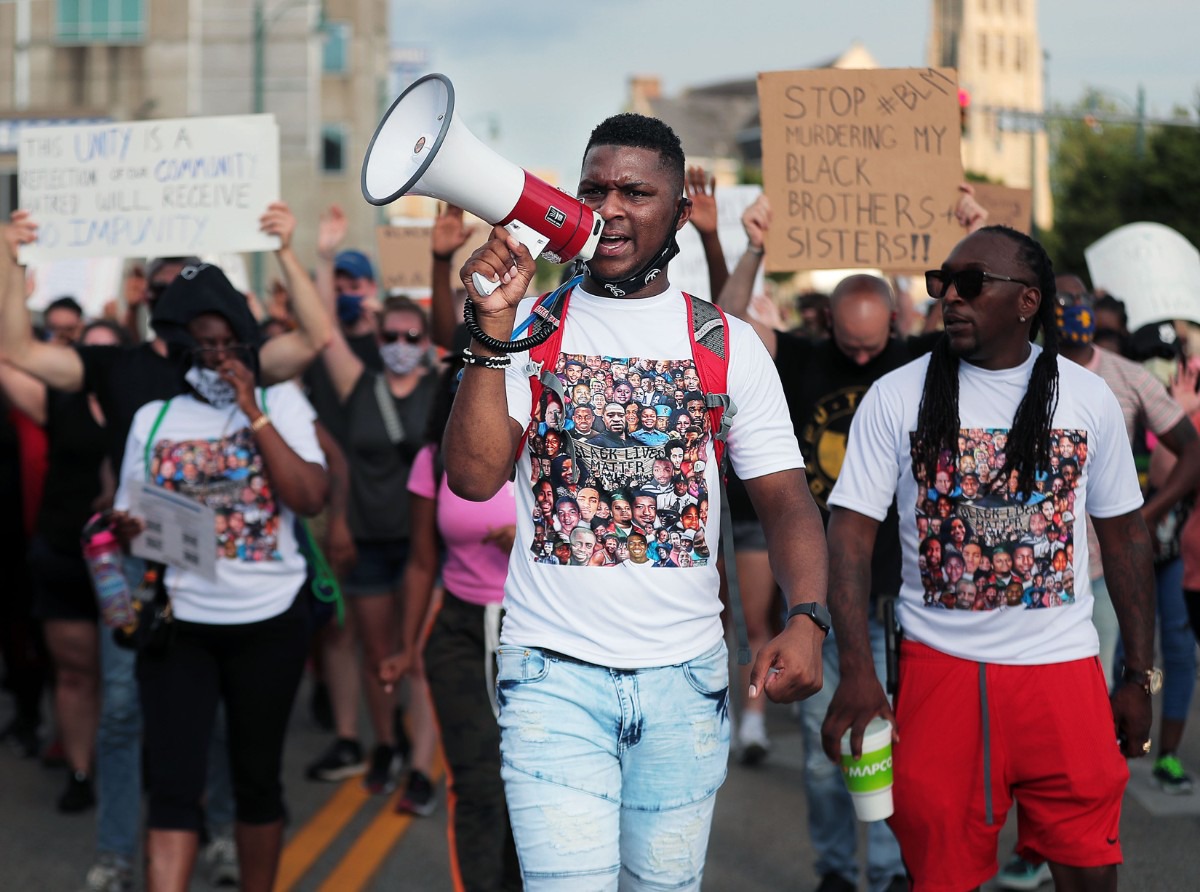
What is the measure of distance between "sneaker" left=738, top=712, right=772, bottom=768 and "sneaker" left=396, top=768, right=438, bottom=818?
1624 mm

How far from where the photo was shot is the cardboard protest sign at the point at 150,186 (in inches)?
245

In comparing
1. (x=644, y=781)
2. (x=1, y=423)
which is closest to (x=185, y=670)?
(x=644, y=781)

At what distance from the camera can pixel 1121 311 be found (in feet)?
25.1

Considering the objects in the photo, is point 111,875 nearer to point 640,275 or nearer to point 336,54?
point 640,275

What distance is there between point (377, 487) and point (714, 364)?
4.50 metres

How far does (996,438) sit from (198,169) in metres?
3.75

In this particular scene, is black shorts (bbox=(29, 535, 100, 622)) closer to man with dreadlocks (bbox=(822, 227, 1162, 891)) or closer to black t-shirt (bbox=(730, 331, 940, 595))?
black t-shirt (bbox=(730, 331, 940, 595))

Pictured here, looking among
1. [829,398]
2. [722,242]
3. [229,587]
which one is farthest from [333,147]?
[229,587]

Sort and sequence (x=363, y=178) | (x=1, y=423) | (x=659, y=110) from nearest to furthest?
(x=363, y=178) < (x=1, y=423) < (x=659, y=110)

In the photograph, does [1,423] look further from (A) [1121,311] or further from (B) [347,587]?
(A) [1121,311]

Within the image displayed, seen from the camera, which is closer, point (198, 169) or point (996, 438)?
point (996, 438)

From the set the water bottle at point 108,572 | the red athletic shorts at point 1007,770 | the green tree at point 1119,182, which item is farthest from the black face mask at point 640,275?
the green tree at point 1119,182

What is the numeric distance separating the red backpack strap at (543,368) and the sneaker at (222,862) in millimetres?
3056

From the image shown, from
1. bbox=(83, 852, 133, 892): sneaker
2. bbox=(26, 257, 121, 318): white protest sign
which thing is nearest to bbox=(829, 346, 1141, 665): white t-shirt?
bbox=(83, 852, 133, 892): sneaker
